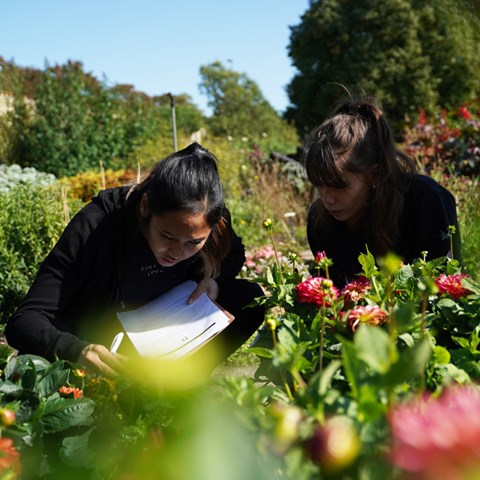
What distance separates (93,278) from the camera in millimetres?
2117

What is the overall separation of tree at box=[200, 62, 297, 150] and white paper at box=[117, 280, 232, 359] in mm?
25612

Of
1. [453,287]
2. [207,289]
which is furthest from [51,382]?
[207,289]

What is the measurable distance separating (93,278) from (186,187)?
539 millimetres

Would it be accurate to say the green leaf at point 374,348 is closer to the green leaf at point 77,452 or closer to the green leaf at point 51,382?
the green leaf at point 77,452

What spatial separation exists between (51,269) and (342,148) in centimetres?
110

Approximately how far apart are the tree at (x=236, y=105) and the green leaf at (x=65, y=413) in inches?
1055

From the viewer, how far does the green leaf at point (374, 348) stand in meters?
0.49

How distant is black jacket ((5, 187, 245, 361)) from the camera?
189 cm

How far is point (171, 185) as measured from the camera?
186 centimetres

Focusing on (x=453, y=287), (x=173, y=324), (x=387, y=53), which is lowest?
(x=173, y=324)

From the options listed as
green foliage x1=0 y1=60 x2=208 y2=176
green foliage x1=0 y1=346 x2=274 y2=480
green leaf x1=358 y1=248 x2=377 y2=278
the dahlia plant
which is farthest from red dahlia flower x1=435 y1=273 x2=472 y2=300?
green foliage x1=0 y1=60 x2=208 y2=176

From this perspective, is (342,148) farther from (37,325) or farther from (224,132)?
(224,132)

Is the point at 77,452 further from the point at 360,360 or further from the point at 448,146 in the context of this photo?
the point at 448,146

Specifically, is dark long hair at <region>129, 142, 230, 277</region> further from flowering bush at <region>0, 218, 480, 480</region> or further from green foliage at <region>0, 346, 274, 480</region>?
green foliage at <region>0, 346, 274, 480</region>
